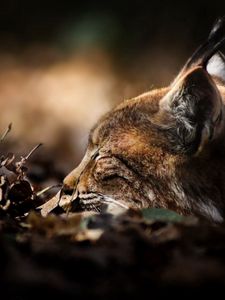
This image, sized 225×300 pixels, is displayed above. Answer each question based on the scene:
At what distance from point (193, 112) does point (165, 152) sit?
294 mm

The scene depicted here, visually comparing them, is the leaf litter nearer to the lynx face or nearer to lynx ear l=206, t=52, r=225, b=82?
the lynx face

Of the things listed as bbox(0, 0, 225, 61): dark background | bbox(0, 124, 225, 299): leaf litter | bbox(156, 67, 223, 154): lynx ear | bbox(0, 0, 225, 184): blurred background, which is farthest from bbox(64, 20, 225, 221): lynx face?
bbox(0, 0, 225, 61): dark background

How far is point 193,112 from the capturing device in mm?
4582

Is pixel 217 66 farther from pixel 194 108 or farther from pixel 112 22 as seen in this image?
pixel 112 22

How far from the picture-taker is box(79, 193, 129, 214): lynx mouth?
4.73m

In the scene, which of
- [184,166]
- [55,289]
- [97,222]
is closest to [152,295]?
[55,289]

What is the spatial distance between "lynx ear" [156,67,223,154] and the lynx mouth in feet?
1.57

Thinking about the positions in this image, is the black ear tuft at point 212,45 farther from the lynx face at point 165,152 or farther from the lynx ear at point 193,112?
the lynx ear at point 193,112

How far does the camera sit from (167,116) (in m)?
4.80

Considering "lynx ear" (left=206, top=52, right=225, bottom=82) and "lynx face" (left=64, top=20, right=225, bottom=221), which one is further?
"lynx ear" (left=206, top=52, right=225, bottom=82)

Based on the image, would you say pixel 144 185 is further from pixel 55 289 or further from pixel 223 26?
pixel 55 289

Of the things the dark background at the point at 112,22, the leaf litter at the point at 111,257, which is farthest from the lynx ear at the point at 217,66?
the dark background at the point at 112,22

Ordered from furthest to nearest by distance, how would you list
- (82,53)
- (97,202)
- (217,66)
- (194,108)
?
1. (82,53)
2. (217,66)
3. (97,202)
4. (194,108)

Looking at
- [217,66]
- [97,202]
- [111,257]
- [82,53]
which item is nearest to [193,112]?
[97,202]
